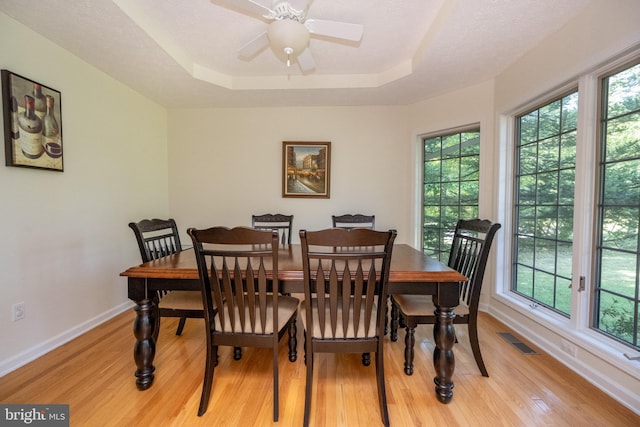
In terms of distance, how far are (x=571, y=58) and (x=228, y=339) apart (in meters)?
2.87

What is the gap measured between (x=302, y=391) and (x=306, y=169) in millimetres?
2482

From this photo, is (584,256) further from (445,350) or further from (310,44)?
(310,44)

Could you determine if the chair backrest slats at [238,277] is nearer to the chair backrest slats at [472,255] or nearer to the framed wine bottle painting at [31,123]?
the chair backrest slats at [472,255]

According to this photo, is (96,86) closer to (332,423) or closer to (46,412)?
(46,412)

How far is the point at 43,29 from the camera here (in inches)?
75.4

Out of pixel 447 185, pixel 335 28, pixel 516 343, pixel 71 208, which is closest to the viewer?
pixel 335 28

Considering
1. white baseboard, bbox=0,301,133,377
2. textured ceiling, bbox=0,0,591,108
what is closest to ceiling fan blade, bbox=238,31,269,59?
textured ceiling, bbox=0,0,591,108

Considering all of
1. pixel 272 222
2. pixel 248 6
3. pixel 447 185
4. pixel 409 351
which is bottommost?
pixel 409 351

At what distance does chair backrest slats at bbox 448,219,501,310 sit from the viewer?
65.3 inches

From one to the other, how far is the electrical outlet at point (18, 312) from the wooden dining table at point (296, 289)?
3.48 feet

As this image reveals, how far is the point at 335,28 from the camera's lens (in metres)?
1.73

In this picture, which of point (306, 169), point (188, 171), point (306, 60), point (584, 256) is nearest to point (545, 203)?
point (584, 256)

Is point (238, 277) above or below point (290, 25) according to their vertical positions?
below

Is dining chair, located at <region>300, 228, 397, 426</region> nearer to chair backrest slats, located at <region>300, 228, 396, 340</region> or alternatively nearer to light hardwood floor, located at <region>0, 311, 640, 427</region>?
chair backrest slats, located at <region>300, 228, 396, 340</region>
